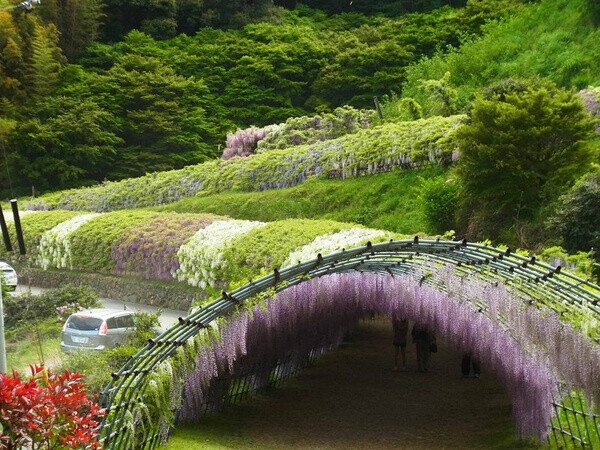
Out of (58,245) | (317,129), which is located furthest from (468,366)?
(317,129)

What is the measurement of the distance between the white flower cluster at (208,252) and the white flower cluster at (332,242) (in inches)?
154

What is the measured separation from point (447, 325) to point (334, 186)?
15880 millimetres

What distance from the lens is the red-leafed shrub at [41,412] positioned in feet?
20.2

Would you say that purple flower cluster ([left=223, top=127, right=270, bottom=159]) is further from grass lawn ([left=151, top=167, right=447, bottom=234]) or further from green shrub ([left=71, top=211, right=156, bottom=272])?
green shrub ([left=71, top=211, right=156, bottom=272])

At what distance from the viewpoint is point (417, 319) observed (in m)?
13.6

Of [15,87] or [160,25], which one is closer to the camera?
[15,87]

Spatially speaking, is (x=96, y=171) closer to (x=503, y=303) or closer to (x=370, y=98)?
(x=370, y=98)

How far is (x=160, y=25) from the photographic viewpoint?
57.4 metres

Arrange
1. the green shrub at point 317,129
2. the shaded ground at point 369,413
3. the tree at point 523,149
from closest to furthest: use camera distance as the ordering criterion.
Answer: the shaded ground at point 369,413 < the tree at point 523,149 < the green shrub at point 317,129

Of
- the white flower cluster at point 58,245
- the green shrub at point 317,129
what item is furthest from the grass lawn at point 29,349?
the green shrub at point 317,129

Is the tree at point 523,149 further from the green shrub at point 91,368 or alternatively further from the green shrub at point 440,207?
the green shrub at point 91,368

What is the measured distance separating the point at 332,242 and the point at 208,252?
5826mm

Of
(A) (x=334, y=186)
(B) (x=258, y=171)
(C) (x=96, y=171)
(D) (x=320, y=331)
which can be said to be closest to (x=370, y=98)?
(C) (x=96, y=171)

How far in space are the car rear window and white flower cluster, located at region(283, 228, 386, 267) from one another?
3734mm
